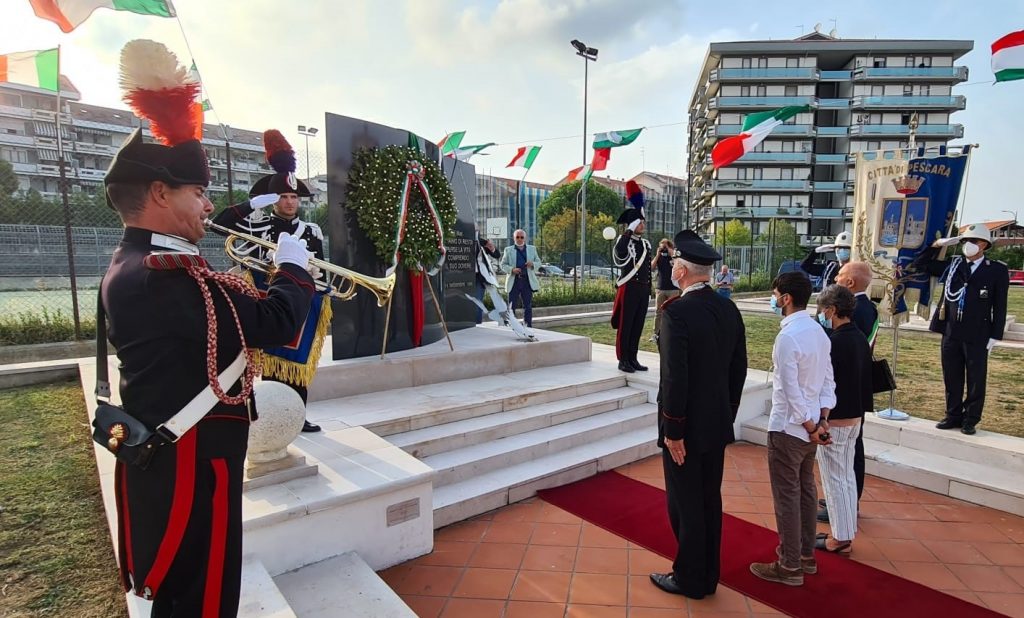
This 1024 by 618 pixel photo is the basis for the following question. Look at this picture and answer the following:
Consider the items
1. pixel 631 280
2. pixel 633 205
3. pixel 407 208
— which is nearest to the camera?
pixel 407 208

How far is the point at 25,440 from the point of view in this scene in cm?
498

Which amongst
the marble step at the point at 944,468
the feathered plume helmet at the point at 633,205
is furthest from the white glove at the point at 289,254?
the marble step at the point at 944,468

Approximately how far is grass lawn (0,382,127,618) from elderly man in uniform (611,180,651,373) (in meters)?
5.30

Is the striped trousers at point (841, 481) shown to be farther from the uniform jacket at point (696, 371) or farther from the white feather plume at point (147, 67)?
the white feather plume at point (147, 67)

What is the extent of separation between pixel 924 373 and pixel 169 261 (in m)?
9.69

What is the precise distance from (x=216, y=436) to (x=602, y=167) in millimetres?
12110

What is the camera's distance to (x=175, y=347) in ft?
5.51

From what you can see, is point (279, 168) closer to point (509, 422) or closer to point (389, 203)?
point (389, 203)

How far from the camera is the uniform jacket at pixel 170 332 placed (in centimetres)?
163

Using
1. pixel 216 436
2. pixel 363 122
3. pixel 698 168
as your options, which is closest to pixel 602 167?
pixel 363 122

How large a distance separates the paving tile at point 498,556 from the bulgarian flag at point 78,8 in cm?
531

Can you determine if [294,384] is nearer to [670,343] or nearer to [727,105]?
[670,343]

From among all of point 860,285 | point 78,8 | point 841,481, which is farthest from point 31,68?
point 841,481

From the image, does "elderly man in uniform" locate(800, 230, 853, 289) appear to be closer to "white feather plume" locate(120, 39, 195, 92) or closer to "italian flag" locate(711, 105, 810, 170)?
"italian flag" locate(711, 105, 810, 170)
